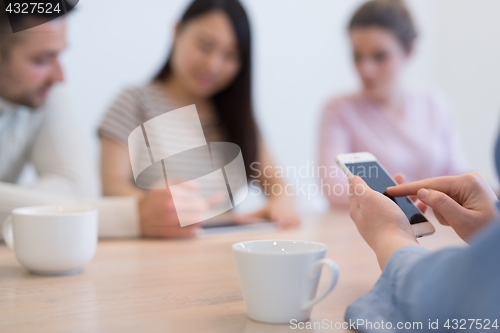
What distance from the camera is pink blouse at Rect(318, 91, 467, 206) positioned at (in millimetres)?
1581

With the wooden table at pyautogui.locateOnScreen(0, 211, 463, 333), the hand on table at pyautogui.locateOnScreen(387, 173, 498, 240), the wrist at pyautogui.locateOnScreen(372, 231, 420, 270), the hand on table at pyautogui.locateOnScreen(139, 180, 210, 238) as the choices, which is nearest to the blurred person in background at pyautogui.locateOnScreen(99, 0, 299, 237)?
the hand on table at pyautogui.locateOnScreen(139, 180, 210, 238)

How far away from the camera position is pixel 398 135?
1.64 metres

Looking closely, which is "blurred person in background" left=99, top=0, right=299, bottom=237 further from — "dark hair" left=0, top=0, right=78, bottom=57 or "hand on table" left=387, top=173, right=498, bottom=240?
"hand on table" left=387, top=173, right=498, bottom=240

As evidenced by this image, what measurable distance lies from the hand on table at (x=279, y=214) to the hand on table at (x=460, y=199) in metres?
0.38

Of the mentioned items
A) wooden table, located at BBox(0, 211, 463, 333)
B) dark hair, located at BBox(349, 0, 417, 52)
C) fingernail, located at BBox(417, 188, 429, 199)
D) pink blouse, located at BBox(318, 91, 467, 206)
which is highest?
dark hair, located at BBox(349, 0, 417, 52)

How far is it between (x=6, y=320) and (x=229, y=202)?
0.73 m

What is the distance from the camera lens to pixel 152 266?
0.61 m

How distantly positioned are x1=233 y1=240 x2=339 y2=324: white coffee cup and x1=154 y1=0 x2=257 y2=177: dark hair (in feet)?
2.94

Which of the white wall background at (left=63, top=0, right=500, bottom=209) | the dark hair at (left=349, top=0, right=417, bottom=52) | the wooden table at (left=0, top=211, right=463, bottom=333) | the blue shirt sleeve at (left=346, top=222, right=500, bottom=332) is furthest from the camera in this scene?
the white wall background at (left=63, top=0, right=500, bottom=209)

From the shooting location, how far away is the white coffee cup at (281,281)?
1.20ft

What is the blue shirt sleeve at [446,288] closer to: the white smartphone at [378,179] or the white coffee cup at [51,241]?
the white smartphone at [378,179]

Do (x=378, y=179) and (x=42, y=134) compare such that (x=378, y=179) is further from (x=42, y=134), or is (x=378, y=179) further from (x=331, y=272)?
(x=42, y=134)

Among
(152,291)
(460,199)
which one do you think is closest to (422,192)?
(460,199)

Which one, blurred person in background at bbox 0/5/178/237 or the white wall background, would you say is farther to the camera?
the white wall background
